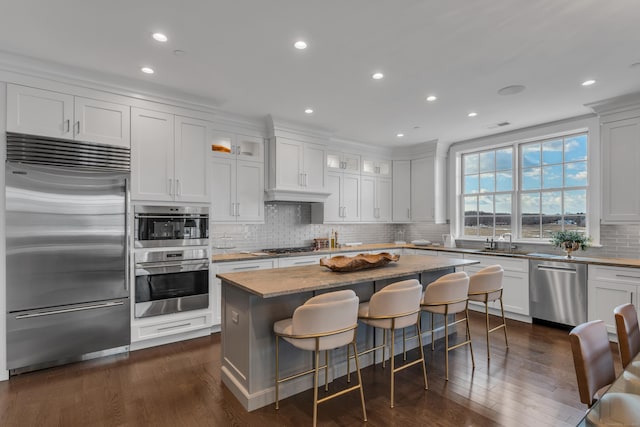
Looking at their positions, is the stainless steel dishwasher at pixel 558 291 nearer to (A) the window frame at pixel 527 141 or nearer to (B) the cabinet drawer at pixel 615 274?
(B) the cabinet drawer at pixel 615 274

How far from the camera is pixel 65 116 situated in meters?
3.09

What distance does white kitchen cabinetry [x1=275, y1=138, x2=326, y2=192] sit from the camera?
15.5 feet

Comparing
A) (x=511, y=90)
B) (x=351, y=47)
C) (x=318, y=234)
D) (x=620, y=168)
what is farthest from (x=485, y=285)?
(x=318, y=234)

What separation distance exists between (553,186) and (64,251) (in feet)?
20.0

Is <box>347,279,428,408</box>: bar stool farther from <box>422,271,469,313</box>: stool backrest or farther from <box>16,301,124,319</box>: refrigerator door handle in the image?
<box>16,301,124,319</box>: refrigerator door handle

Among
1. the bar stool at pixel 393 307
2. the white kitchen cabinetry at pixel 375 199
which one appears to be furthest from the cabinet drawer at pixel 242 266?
the white kitchen cabinetry at pixel 375 199

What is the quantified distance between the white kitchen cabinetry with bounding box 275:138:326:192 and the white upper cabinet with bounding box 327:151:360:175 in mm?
466

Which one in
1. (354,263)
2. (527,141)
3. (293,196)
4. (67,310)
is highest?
(527,141)

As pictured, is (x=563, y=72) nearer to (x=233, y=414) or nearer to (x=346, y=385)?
(x=346, y=385)

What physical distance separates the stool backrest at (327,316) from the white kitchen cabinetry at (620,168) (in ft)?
12.3

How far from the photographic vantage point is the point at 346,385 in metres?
2.73

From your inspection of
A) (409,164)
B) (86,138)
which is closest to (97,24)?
(86,138)

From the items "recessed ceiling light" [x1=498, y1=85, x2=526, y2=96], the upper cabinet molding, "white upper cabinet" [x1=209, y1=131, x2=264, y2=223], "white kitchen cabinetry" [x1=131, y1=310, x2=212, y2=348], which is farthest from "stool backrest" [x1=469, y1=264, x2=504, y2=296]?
"white kitchen cabinetry" [x1=131, y1=310, x2=212, y2=348]

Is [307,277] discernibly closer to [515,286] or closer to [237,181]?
[237,181]
